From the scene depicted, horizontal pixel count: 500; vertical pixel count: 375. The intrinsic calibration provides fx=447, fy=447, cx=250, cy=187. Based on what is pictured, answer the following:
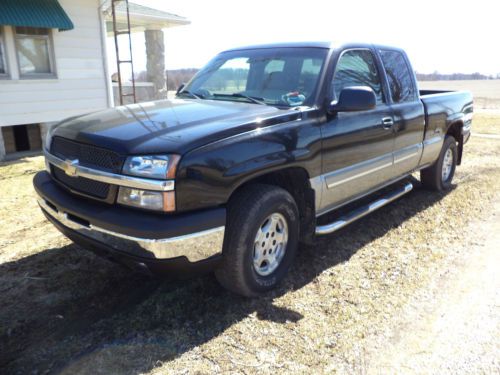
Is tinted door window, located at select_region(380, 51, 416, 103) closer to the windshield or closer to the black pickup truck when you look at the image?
the black pickup truck

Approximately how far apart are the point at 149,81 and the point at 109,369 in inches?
492

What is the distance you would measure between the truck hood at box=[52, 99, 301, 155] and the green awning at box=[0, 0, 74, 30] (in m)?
5.81

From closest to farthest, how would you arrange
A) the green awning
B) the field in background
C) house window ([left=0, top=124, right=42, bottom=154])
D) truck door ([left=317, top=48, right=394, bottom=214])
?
truck door ([left=317, top=48, right=394, bottom=214]) → the green awning → house window ([left=0, top=124, right=42, bottom=154]) → the field in background

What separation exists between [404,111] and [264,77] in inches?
67.2

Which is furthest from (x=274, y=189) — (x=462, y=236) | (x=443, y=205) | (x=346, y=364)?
(x=443, y=205)

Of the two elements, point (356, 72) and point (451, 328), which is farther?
point (356, 72)

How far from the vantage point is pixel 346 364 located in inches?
108

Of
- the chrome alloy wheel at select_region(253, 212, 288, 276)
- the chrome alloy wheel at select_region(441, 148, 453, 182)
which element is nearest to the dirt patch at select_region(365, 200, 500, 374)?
the chrome alloy wheel at select_region(253, 212, 288, 276)

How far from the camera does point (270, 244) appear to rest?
351 cm

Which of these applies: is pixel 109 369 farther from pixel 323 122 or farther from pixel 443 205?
pixel 443 205

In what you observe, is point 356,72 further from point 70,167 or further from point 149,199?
point 70,167

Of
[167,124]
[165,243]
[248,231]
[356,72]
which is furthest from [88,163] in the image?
[356,72]

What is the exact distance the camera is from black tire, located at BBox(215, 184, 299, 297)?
3.10 m

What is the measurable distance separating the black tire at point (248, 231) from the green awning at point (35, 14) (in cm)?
718
